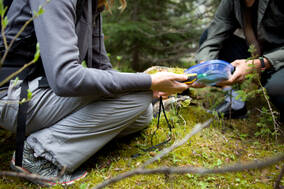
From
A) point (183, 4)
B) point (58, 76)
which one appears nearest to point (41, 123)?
point (58, 76)

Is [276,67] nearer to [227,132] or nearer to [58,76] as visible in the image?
[227,132]

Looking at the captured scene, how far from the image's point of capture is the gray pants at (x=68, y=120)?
1.83 metres

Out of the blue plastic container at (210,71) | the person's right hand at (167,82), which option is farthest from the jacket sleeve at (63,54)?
the blue plastic container at (210,71)

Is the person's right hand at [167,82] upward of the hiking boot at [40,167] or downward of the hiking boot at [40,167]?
upward

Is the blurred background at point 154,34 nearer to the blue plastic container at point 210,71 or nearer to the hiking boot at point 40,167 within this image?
the blue plastic container at point 210,71

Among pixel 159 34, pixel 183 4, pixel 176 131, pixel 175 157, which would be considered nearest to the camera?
pixel 175 157

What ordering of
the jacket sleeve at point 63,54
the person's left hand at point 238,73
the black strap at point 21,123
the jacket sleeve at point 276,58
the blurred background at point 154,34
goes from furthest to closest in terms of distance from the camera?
the blurred background at point 154,34, the jacket sleeve at point 276,58, the person's left hand at point 238,73, the black strap at point 21,123, the jacket sleeve at point 63,54

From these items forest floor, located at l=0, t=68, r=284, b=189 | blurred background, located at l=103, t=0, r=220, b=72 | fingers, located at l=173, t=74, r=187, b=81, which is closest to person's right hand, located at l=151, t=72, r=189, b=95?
fingers, located at l=173, t=74, r=187, b=81

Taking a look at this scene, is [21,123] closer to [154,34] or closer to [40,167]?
[40,167]

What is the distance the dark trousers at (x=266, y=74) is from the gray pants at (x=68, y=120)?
1812mm

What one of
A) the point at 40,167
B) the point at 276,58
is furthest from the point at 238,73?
the point at 40,167

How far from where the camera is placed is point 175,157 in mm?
2203

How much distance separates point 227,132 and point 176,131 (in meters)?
0.68

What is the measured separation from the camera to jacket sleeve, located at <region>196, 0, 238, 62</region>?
3.24 metres
